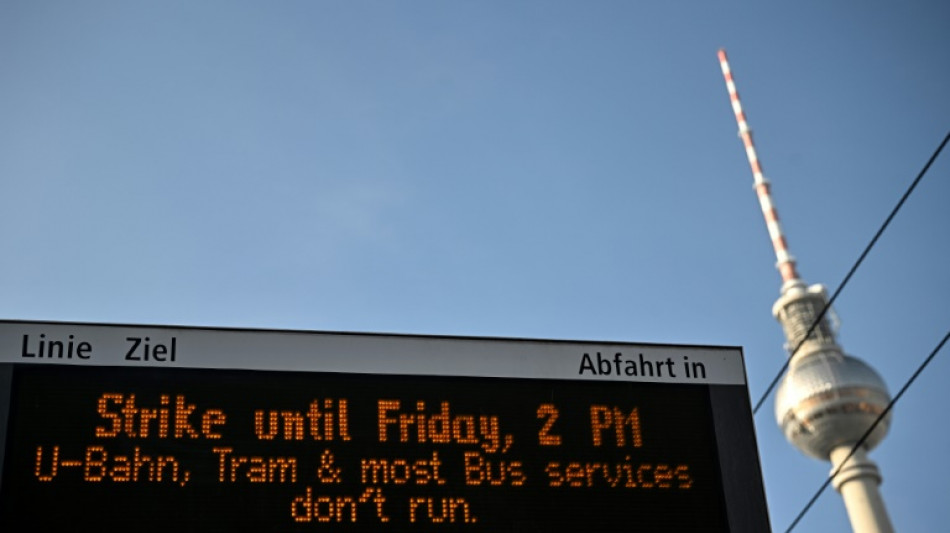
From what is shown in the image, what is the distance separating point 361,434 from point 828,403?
73405mm

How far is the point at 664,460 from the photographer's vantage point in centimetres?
1042

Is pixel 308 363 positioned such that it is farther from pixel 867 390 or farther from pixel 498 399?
pixel 867 390

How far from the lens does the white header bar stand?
33.1 feet

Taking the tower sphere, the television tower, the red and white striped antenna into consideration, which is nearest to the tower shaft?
the television tower

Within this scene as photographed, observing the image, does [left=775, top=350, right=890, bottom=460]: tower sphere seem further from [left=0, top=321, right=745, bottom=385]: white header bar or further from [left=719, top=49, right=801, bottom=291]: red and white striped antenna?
[left=0, top=321, right=745, bottom=385]: white header bar

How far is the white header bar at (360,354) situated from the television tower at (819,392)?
64607 millimetres

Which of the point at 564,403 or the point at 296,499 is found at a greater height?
the point at 564,403

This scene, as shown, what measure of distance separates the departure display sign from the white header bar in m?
0.01

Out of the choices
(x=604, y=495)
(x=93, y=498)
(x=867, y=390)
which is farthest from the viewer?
(x=867, y=390)

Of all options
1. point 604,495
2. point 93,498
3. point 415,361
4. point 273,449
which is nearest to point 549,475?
point 604,495

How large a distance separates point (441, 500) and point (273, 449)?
1.19m

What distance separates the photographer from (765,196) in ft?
274

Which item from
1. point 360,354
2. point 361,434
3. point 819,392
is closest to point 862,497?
point 819,392

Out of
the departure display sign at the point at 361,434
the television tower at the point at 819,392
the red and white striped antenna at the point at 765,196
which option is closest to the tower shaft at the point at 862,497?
the television tower at the point at 819,392
